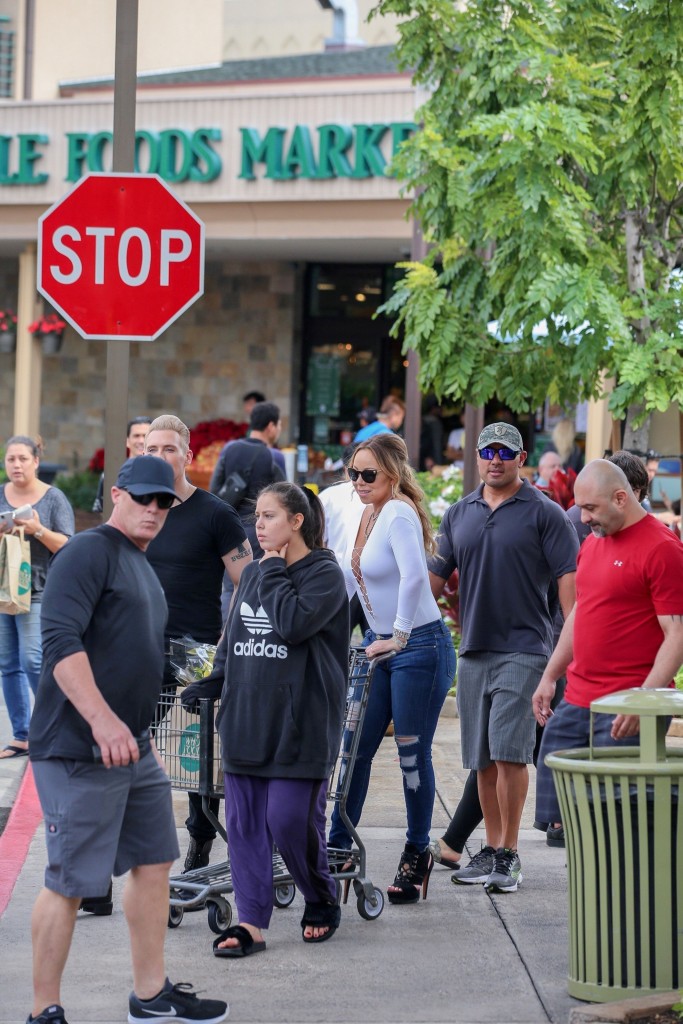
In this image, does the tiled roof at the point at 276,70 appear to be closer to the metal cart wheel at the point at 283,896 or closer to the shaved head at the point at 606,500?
the shaved head at the point at 606,500

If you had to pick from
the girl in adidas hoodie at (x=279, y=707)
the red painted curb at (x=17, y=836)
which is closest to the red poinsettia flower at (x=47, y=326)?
the red painted curb at (x=17, y=836)

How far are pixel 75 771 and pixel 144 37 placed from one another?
2379 cm

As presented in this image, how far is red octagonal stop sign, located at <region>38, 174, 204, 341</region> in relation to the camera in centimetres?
734

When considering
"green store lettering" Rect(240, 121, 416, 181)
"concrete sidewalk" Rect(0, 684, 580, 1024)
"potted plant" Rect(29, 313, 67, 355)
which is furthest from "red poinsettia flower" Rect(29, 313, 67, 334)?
"concrete sidewalk" Rect(0, 684, 580, 1024)

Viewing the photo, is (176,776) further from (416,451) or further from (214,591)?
(416,451)

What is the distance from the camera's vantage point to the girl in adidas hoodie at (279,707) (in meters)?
5.50

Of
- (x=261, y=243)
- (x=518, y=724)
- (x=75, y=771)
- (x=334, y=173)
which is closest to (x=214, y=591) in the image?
(x=518, y=724)

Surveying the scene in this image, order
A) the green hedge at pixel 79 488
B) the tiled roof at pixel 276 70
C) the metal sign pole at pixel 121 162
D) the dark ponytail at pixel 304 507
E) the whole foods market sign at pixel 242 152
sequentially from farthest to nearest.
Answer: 1. the tiled roof at pixel 276 70
2. the green hedge at pixel 79 488
3. the whole foods market sign at pixel 242 152
4. the metal sign pole at pixel 121 162
5. the dark ponytail at pixel 304 507

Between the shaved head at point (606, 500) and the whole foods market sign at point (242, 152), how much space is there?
13320 millimetres

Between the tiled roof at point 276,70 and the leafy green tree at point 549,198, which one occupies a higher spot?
the tiled roof at point 276,70

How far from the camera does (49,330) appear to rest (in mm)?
21234

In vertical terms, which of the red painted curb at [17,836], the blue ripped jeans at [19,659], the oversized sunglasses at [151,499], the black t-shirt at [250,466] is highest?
the oversized sunglasses at [151,499]

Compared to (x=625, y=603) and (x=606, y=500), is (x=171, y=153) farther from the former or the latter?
(x=625, y=603)

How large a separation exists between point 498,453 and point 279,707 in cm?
179
